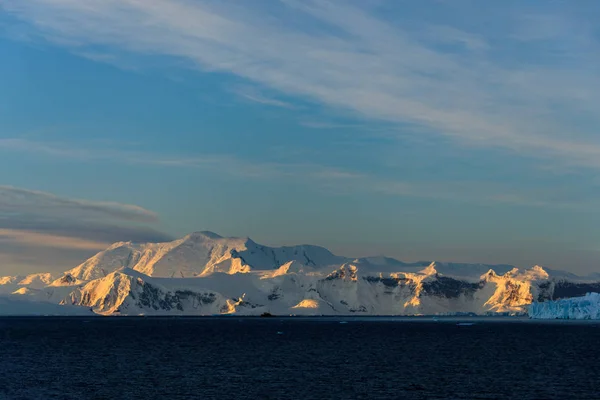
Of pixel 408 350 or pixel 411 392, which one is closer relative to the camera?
pixel 411 392

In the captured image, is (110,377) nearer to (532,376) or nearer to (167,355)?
(167,355)

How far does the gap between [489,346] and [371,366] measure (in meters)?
70.0

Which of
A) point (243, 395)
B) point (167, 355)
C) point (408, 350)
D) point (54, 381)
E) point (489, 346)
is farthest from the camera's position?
point (489, 346)

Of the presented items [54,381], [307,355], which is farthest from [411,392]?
[307,355]

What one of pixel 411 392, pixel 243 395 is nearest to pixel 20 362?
pixel 243 395

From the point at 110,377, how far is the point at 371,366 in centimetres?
4221

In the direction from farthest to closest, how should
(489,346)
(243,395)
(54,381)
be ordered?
(489,346) → (54,381) → (243,395)

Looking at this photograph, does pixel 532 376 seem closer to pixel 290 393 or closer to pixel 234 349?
pixel 290 393

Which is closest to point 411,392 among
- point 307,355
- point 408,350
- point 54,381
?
point 54,381

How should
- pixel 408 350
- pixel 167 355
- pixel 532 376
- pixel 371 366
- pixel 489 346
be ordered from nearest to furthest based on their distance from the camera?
pixel 532 376 → pixel 371 366 → pixel 167 355 → pixel 408 350 → pixel 489 346

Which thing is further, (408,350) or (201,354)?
(408,350)

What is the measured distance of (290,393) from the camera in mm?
100875

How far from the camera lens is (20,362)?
14662 centimetres

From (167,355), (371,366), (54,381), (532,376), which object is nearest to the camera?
(54,381)
